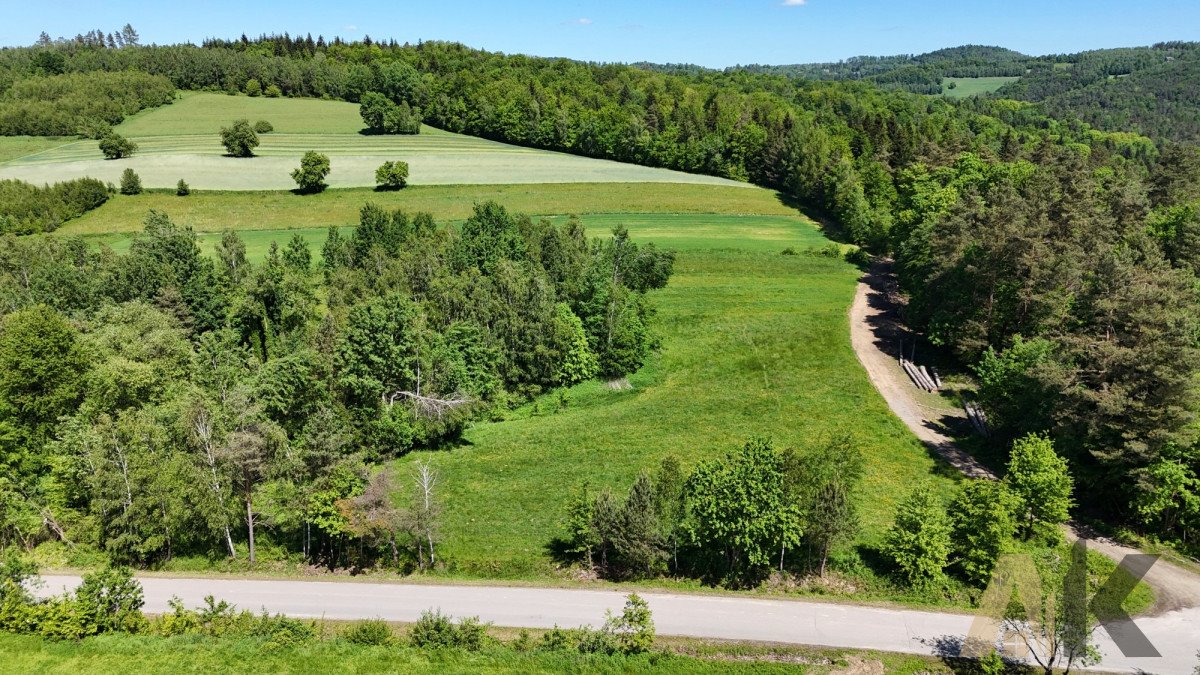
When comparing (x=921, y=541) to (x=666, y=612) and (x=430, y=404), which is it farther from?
(x=430, y=404)

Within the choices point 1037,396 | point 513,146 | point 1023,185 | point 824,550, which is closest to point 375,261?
point 824,550

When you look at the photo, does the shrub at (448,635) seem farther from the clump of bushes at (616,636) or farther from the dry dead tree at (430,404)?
the dry dead tree at (430,404)

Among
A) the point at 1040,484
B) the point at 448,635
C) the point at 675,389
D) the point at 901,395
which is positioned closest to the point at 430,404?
the point at 675,389

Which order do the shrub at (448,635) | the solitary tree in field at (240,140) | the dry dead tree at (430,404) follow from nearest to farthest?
the shrub at (448,635), the dry dead tree at (430,404), the solitary tree in field at (240,140)

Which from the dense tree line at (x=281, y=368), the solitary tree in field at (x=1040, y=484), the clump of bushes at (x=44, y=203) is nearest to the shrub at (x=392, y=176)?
the dense tree line at (x=281, y=368)

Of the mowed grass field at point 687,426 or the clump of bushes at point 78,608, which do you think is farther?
the mowed grass field at point 687,426

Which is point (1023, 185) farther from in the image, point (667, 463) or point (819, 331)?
point (667, 463)
